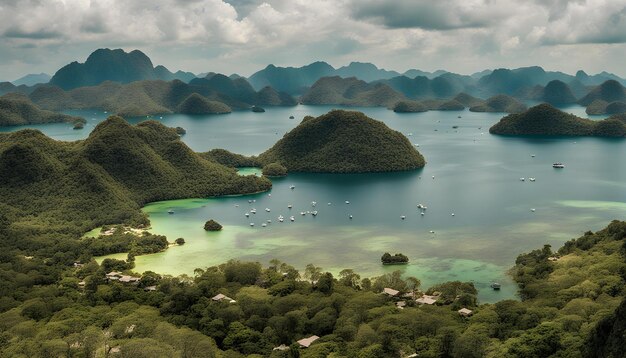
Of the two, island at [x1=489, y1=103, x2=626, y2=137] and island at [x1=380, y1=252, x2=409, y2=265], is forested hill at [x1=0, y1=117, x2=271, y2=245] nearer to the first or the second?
island at [x1=380, y1=252, x2=409, y2=265]

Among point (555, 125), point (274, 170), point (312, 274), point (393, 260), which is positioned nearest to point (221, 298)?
point (312, 274)

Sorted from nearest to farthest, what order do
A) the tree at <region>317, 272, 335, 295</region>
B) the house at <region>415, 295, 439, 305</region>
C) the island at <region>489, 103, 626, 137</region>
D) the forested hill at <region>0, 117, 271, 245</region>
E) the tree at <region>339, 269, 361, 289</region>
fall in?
the house at <region>415, 295, 439, 305</region> → the tree at <region>317, 272, 335, 295</region> → the tree at <region>339, 269, 361, 289</region> → the forested hill at <region>0, 117, 271, 245</region> → the island at <region>489, 103, 626, 137</region>

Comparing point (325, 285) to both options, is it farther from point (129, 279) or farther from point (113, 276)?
point (113, 276)

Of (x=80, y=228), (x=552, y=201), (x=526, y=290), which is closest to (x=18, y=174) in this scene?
(x=80, y=228)

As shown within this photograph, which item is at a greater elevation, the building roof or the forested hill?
the forested hill

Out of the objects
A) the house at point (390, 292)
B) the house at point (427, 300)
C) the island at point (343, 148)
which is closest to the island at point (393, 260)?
the house at point (390, 292)

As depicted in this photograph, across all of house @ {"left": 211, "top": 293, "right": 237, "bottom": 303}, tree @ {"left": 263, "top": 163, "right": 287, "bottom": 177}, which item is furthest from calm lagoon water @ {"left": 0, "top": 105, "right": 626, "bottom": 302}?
house @ {"left": 211, "top": 293, "right": 237, "bottom": 303}

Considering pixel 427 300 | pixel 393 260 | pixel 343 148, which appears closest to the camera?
pixel 427 300
